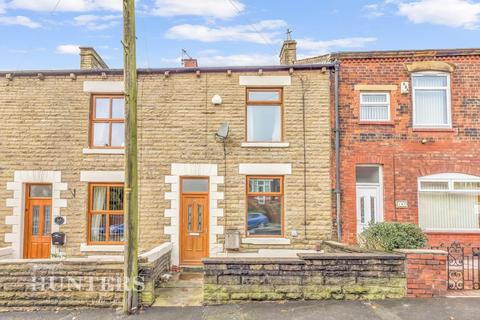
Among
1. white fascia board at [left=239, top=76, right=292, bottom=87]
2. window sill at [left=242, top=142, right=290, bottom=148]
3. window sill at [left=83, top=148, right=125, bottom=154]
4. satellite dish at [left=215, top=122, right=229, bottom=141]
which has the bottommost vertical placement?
window sill at [left=83, top=148, right=125, bottom=154]

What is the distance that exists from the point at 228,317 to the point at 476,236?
8051 millimetres

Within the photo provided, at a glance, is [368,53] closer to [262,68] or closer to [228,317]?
[262,68]

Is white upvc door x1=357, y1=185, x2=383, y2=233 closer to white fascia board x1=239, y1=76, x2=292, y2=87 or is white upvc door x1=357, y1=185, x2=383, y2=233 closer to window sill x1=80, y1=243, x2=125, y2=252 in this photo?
white fascia board x1=239, y1=76, x2=292, y2=87

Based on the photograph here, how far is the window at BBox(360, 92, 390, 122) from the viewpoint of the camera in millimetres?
9836

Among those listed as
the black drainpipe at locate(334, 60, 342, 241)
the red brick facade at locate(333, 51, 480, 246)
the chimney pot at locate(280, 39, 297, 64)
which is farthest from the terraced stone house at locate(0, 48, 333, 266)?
the chimney pot at locate(280, 39, 297, 64)

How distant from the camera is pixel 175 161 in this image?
9.62 meters

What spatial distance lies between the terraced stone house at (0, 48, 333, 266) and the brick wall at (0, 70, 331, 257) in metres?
0.03

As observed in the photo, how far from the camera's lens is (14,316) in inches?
225

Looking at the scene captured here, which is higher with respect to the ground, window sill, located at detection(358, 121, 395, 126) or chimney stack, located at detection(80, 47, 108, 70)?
chimney stack, located at detection(80, 47, 108, 70)

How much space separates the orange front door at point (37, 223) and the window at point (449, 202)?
35.3ft

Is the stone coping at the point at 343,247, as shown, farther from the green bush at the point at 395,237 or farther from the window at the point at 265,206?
the window at the point at 265,206

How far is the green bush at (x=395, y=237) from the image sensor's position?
6498 mm

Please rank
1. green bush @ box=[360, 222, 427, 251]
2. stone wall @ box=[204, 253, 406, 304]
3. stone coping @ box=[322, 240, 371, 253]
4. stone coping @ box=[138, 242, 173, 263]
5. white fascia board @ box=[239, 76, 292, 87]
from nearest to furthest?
1. stone wall @ box=[204, 253, 406, 304]
2. stone coping @ box=[138, 242, 173, 263]
3. green bush @ box=[360, 222, 427, 251]
4. stone coping @ box=[322, 240, 371, 253]
5. white fascia board @ box=[239, 76, 292, 87]

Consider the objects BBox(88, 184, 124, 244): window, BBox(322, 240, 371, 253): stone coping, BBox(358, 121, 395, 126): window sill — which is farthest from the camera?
BBox(358, 121, 395, 126): window sill
